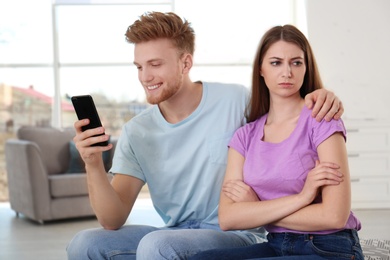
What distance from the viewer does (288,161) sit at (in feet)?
6.48

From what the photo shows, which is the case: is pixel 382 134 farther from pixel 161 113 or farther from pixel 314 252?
pixel 314 252

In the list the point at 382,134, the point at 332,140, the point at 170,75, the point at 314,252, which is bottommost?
the point at 382,134

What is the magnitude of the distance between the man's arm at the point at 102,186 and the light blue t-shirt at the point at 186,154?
0.06m

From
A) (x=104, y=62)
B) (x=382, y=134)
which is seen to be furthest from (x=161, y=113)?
(x=104, y=62)

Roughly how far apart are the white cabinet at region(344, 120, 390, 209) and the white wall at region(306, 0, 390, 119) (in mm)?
475

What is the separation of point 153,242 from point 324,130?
1.93 feet

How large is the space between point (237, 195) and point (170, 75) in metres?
0.54

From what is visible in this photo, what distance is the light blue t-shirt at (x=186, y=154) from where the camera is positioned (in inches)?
91.8

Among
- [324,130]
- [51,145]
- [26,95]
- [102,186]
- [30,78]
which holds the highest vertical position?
[324,130]

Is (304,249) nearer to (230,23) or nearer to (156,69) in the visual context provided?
(156,69)

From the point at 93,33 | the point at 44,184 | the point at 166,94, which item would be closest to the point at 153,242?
the point at 166,94

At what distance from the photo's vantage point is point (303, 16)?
279 inches

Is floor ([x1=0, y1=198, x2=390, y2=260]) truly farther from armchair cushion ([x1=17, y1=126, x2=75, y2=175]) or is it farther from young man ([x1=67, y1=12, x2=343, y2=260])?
young man ([x1=67, y1=12, x2=343, y2=260])

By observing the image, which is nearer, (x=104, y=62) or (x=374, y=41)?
(x=374, y=41)
